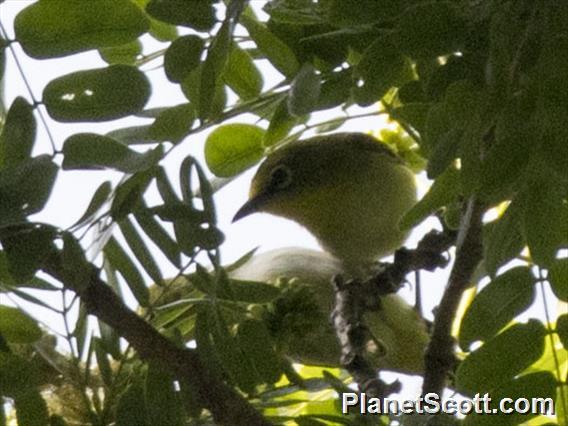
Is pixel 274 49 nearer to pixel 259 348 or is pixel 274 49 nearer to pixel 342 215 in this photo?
A: pixel 259 348

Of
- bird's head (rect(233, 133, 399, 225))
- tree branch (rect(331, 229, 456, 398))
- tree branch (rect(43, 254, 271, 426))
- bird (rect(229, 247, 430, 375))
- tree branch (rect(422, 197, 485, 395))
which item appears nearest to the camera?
tree branch (rect(43, 254, 271, 426))

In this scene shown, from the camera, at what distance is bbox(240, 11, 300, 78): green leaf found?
0.94 meters

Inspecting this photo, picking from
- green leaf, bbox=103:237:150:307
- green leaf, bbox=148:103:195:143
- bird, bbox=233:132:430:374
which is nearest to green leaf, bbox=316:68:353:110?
green leaf, bbox=148:103:195:143

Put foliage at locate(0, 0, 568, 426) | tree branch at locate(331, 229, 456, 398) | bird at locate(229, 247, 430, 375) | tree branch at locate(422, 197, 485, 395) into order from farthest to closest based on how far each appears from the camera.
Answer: bird at locate(229, 247, 430, 375) < tree branch at locate(331, 229, 456, 398) < tree branch at locate(422, 197, 485, 395) < foliage at locate(0, 0, 568, 426)

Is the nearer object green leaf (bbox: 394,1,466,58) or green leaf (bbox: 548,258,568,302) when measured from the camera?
green leaf (bbox: 394,1,466,58)

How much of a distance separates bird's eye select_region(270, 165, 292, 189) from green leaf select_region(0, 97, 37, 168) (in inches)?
29.9

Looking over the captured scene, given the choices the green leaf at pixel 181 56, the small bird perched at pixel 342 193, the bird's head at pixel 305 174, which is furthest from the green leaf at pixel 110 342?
the bird's head at pixel 305 174

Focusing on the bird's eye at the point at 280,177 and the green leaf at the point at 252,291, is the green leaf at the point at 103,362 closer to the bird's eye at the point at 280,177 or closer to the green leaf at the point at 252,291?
the green leaf at the point at 252,291

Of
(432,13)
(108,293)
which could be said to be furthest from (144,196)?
(432,13)

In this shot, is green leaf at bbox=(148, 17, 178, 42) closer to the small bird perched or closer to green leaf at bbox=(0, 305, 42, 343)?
green leaf at bbox=(0, 305, 42, 343)

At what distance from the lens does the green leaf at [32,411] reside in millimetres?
921

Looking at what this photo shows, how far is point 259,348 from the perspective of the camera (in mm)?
965

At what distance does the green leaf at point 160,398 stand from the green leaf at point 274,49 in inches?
10.7

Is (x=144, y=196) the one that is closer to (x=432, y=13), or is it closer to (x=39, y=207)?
(x=39, y=207)
